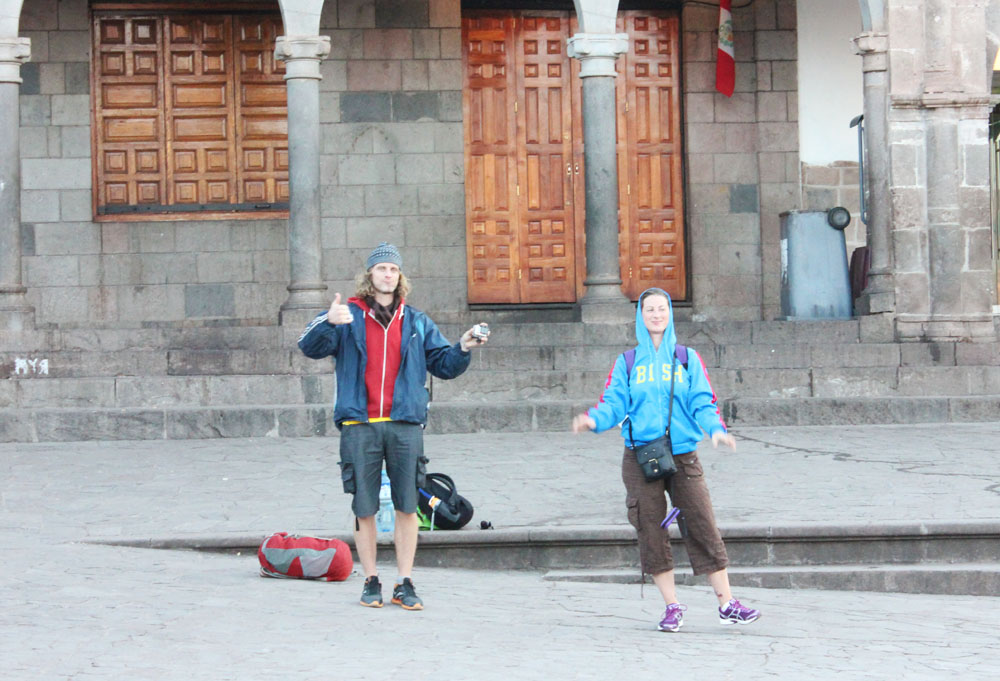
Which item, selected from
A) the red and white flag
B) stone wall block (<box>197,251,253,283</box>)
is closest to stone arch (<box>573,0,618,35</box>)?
the red and white flag

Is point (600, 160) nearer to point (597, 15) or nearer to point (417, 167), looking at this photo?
point (597, 15)

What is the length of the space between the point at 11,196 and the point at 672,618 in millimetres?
9136

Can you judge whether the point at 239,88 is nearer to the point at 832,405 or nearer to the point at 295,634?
the point at 832,405

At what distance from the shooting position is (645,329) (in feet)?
20.5

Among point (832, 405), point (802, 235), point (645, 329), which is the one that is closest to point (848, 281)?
point (802, 235)

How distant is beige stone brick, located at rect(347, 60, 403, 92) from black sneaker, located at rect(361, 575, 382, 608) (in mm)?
10503

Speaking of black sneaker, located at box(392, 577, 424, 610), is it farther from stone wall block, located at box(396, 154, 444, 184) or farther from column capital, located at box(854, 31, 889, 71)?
stone wall block, located at box(396, 154, 444, 184)

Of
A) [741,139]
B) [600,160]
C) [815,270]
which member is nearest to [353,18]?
[600,160]

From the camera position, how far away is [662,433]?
20.2ft

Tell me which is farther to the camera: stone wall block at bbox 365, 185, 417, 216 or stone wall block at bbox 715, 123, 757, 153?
stone wall block at bbox 715, 123, 757, 153

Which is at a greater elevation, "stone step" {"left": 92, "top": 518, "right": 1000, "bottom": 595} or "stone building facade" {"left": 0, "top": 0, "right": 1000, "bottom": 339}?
"stone building facade" {"left": 0, "top": 0, "right": 1000, "bottom": 339}

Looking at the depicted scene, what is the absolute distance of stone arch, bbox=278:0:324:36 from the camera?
13742mm

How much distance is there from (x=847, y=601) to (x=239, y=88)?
10831mm

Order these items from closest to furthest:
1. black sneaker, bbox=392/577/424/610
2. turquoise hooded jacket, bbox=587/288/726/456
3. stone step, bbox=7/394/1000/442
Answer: turquoise hooded jacket, bbox=587/288/726/456, black sneaker, bbox=392/577/424/610, stone step, bbox=7/394/1000/442
